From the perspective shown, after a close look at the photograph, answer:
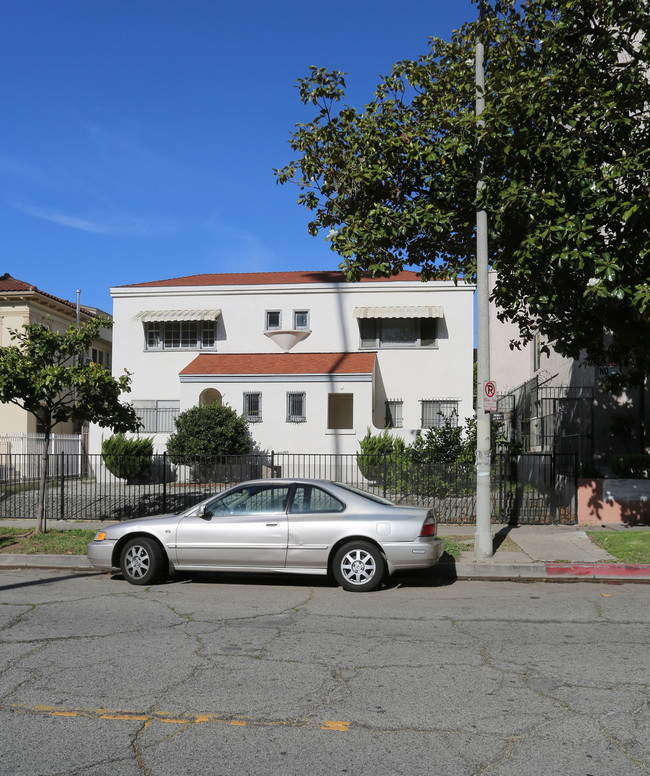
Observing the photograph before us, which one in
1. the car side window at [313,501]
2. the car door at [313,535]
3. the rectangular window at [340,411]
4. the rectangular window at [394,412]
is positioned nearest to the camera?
the car door at [313,535]

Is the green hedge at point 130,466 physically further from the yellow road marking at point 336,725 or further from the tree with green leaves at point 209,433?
the yellow road marking at point 336,725

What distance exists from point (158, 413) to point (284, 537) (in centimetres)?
1969

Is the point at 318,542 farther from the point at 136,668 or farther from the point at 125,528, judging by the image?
the point at 136,668

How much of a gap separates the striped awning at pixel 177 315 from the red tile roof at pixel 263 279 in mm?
1265

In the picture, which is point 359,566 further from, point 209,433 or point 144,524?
point 209,433

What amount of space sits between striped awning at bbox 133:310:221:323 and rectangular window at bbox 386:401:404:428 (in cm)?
759

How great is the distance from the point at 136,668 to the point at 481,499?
23.8 feet

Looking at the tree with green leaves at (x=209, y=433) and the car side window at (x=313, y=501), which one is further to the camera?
the tree with green leaves at (x=209, y=433)

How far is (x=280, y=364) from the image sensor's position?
27.3 m

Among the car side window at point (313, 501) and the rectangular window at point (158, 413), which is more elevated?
the rectangular window at point (158, 413)

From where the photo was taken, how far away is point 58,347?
1430 centimetres

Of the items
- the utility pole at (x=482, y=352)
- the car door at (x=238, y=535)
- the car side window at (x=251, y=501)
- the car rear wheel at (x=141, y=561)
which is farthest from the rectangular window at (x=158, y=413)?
the car door at (x=238, y=535)

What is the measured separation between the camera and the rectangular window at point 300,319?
28.8m

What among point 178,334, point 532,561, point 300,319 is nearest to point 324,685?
point 532,561
